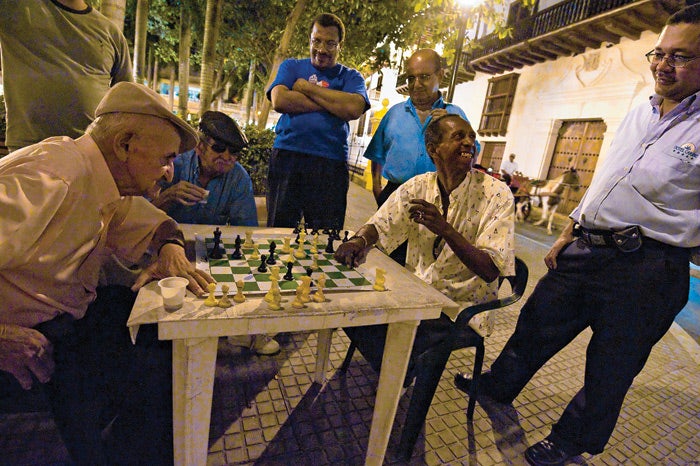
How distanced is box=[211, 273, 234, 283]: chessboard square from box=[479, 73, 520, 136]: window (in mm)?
16886

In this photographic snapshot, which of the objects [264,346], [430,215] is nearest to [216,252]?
[430,215]

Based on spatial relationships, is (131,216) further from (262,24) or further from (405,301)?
(262,24)

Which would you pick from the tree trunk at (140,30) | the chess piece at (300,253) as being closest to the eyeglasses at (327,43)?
the chess piece at (300,253)

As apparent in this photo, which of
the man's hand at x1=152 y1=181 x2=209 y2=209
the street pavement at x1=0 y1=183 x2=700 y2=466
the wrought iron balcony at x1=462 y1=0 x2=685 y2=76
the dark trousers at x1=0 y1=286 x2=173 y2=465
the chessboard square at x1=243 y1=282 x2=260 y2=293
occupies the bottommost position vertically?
the street pavement at x1=0 y1=183 x2=700 y2=466

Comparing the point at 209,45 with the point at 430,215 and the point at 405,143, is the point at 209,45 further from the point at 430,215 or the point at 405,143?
the point at 430,215

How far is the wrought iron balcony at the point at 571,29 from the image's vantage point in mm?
10016

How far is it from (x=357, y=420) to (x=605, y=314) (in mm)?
1779

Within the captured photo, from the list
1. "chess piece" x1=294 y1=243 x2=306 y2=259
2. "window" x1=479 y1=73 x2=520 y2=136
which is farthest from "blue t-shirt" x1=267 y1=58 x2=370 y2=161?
"window" x1=479 y1=73 x2=520 y2=136

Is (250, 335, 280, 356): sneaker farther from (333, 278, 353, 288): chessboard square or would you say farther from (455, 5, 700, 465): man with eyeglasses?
(455, 5, 700, 465): man with eyeglasses

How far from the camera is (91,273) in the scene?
1.64m

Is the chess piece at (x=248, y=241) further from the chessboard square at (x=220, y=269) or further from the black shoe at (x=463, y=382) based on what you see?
the black shoe at (x=463, y=382)

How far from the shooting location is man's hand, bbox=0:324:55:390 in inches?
49.7

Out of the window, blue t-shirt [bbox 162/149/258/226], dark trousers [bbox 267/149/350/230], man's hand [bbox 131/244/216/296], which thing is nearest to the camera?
man's hand [bbox 131/244/216/296]

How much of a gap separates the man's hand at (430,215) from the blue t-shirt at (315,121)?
1530 millimetres
